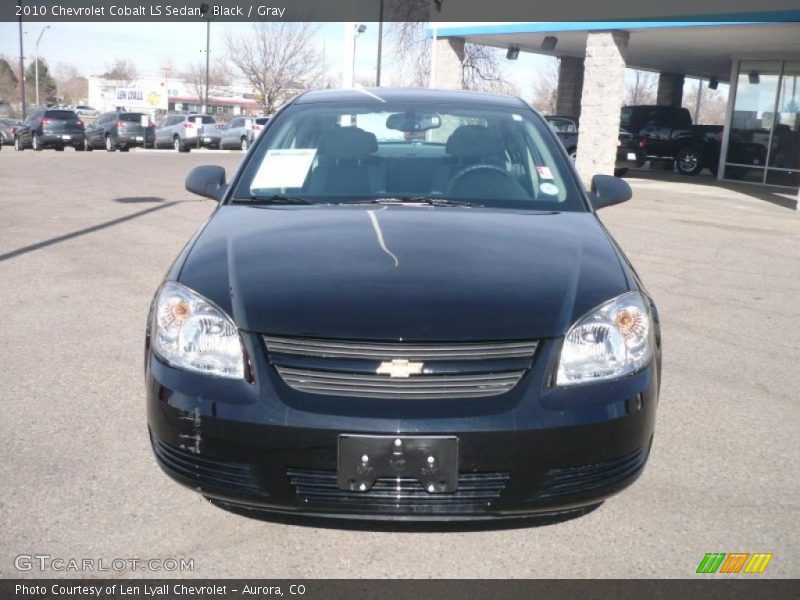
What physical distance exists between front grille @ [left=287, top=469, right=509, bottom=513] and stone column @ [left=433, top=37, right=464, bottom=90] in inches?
920

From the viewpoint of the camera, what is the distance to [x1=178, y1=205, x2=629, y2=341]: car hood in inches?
108

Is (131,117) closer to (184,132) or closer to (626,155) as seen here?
(184,132)

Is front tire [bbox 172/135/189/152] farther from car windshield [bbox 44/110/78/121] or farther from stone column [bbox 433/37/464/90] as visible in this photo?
stone column [bbox 433/37/464/90]

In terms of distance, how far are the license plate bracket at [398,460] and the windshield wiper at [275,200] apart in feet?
5.25

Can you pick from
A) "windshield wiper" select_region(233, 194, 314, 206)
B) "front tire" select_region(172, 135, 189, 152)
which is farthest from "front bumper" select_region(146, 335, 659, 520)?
"front tire" select_region(172, 135, 189, 152)

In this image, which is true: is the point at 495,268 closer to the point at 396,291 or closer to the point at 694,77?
the point at 396,291

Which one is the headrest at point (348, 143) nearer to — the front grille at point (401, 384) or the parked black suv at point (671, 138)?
the front grille at point (401, 384)

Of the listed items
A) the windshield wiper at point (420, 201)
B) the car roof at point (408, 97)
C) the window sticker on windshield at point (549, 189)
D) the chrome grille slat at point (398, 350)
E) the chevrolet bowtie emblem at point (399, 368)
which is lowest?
the chevrolet bowtie emblem at point (399, 368)

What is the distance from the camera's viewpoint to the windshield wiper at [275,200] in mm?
3867

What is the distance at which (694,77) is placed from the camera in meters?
35.6

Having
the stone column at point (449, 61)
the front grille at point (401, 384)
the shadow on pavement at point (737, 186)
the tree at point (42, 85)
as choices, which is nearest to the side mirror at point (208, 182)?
the front grille at point (401, 384)

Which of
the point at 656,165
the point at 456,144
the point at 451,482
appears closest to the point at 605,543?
the point at 451,482
